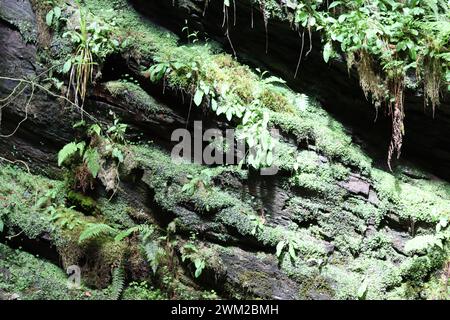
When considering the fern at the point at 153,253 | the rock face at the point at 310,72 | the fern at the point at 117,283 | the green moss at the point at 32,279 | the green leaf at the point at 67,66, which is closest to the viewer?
the green moss at the point at 32,279

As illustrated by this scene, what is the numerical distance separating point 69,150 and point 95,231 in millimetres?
1295

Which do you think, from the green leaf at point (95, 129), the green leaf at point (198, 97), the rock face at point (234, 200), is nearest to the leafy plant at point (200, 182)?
the rock face at point (234, 200)

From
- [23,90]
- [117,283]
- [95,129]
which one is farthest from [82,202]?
[23,90]

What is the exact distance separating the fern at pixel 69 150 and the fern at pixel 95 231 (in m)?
1.06

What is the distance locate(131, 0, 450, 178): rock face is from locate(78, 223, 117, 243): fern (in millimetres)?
3410

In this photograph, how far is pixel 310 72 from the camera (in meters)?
6.59

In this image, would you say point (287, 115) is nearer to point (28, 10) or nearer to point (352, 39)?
point (352, 39)

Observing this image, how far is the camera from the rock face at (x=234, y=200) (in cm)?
544

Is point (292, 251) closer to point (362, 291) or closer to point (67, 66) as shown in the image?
point (362, 291)

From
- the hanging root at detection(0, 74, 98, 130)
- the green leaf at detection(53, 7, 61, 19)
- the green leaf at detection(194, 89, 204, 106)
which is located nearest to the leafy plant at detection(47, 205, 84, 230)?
the hanging root at detection(0, 74, 98, 130)

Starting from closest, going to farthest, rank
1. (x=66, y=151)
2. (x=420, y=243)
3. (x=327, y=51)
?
(x=420, y=243), (x=66, y=151), (x=327, y=51)

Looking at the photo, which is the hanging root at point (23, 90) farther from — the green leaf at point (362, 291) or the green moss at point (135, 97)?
the green leaf at point (362, 291)

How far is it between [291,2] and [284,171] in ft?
8.70
